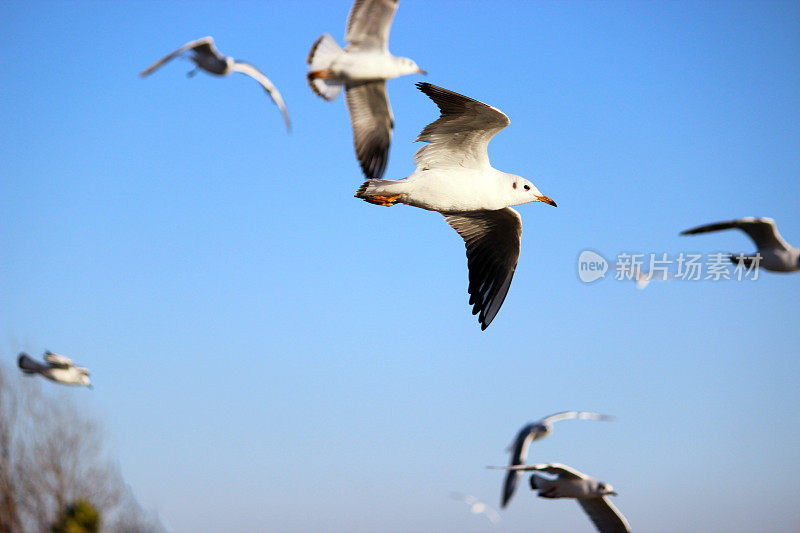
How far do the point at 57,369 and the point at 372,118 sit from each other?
4554 mm

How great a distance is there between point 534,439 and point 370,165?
3.62 metres

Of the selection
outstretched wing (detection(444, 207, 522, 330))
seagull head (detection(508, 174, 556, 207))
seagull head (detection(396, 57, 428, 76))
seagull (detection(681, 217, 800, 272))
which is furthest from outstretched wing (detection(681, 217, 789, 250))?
seagull head (detection(396, 57, 428, 76))

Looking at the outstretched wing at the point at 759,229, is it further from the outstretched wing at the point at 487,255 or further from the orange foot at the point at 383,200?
the orange foot at the point at 383,200

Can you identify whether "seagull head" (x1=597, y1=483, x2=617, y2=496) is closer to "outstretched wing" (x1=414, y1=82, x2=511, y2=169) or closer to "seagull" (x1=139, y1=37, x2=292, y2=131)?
"outstretched wing" (x1=414, y1=82, x2=511, y2=169)

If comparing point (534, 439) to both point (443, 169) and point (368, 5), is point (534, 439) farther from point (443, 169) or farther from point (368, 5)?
point (368, 5)

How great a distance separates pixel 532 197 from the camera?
7043 millimetres

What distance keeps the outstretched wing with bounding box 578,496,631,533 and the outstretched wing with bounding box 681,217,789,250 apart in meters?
2.90

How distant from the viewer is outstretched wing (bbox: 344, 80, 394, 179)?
10359mm

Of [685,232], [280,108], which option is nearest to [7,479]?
[280,108]

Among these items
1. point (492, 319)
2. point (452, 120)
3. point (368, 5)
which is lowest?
point (492, 319)

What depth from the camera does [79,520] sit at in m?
5.70

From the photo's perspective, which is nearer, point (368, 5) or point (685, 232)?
point (685, 232)

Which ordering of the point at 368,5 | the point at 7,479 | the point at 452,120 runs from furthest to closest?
the point at 7,479 → the point at 368,5 → the point at 452,120

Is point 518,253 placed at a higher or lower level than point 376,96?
lower
